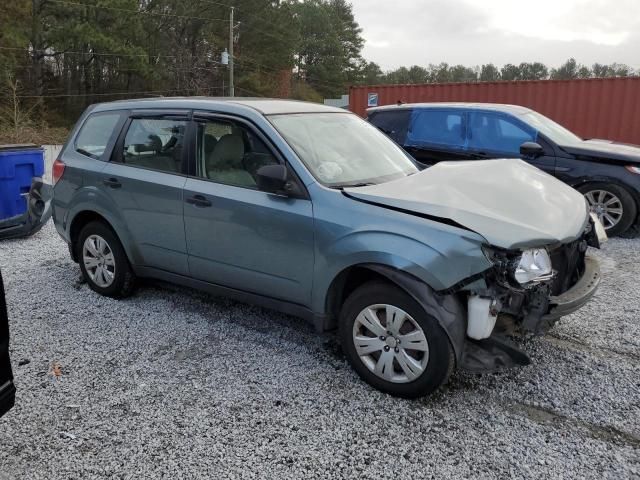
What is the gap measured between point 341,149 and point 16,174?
5282 millimetres

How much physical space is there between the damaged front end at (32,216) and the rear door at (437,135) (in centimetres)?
522

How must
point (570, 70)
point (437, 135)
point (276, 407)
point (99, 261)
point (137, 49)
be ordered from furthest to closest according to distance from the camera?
point (570, 70) < point (137, 49) < point (437, 135) < point (99, 261) < point (276, 407)

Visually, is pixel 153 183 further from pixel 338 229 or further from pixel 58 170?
pixel 338 229

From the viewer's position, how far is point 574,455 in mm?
2719

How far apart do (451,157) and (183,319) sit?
5.07 m

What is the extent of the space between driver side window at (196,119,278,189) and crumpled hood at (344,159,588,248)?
2.49 feet

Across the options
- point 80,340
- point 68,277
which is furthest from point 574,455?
point 68,277

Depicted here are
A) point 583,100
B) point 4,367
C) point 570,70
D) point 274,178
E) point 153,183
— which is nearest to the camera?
point 4,367

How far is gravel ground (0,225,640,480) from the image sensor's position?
105 inches

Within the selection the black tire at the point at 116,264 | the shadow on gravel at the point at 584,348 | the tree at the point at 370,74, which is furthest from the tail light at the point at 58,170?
the tree at the point at 370,74

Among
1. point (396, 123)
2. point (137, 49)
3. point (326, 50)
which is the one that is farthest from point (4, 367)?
point (326, 50)

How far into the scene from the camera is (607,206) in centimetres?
724

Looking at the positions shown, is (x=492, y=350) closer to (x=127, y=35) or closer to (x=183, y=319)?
(x=183, y=319)

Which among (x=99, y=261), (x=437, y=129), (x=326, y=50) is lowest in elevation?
(x=99, y=261)
